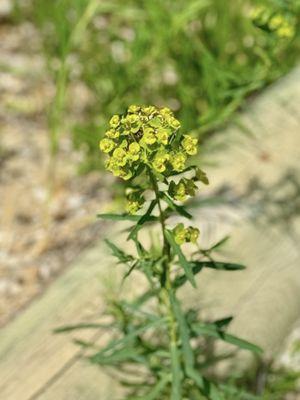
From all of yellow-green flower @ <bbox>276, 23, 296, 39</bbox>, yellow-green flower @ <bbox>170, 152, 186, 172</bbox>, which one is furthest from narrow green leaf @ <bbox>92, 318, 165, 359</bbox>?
yellow-green flower @ <bbox>276, 23, 296, 39</bbox>

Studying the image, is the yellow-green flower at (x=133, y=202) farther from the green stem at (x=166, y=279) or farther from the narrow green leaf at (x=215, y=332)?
the narrow green leaf at (x=215, y=332)

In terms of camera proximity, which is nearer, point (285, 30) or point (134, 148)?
point (134, 148)

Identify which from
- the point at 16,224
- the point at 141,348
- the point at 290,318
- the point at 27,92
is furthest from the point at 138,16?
the point at 141,348

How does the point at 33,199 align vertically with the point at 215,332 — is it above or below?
above

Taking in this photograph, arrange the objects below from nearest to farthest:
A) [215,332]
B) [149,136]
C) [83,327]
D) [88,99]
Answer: [149,136], [215,332], [83,327], [88,99]

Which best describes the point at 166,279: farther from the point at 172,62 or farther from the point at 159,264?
the point at 172,62

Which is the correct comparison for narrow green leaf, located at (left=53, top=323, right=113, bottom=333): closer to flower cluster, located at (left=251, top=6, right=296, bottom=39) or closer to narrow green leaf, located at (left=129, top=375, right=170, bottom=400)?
narrow green leaf, located at (left=129, top=375, right=170, bottom=400)

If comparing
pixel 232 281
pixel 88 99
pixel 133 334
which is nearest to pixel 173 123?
pixel 133 334

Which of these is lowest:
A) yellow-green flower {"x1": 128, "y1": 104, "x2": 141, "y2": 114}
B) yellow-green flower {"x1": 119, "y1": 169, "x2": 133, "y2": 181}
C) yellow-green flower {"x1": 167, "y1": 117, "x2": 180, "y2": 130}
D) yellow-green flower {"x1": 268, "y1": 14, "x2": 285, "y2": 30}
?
yellow-green flower {"x1": 119, "y1": 169, "x2": 133, "y2": 181}
